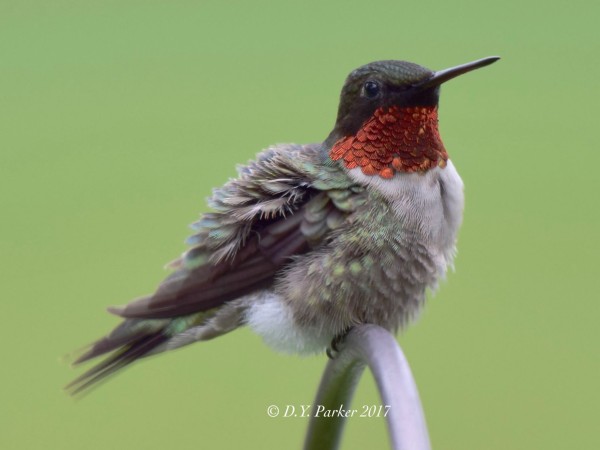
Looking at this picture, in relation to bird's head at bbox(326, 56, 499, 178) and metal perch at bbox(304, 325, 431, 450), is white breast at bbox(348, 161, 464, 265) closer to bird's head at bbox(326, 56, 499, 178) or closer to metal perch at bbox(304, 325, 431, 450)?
bird's head at bbox(326, 56, 499, 178)

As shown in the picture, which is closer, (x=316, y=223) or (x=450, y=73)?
(x=450, y=73)

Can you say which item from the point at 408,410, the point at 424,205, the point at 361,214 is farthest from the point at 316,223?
the point at 408,410

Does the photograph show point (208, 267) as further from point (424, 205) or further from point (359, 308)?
point (424, 205)

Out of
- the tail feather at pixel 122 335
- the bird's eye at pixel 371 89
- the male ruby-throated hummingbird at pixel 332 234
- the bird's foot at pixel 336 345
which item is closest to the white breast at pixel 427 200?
the male ruby-throated hummingbird at pixel 332 234

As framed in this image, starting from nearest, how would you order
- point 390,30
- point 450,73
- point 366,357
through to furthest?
1. point 366,357
2. point 450,73
3. point 390,30

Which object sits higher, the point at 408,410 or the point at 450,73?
the point at 450,73

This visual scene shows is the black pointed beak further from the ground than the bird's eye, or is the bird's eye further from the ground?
the bird's eye

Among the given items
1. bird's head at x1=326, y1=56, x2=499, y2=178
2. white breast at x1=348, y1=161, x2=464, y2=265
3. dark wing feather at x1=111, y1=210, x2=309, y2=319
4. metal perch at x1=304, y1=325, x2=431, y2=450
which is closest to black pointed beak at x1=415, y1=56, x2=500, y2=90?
bird's head at x1=326, y1=56, x2=499, y2=178
